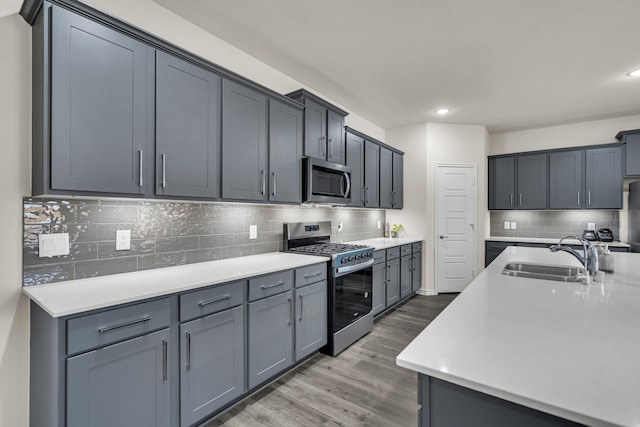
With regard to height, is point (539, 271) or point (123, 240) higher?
point (123, 240)

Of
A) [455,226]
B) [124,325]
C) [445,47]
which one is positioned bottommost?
[124,325]

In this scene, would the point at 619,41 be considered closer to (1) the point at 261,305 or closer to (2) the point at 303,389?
(1) the point at 261,305

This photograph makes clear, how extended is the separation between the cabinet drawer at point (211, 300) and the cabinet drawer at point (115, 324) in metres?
0.10

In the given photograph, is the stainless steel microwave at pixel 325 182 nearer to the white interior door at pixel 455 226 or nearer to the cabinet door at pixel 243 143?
the cabinet door at pixel 243 143

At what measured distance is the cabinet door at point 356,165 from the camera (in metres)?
3.74

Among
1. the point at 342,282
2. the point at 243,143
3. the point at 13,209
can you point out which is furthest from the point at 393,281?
the point at 13,209

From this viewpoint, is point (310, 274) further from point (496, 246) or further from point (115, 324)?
point (496, 246)

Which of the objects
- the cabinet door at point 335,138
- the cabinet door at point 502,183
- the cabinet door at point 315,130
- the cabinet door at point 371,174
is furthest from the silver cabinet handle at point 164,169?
the cabinet door at point 502,183

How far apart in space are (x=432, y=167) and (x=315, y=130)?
8.57 ft

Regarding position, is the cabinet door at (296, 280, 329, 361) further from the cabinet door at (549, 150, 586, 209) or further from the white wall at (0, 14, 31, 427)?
the cabinet door at (549, 150, 586, 209)

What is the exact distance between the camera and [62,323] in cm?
127

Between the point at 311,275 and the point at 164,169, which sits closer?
the point at 164,169

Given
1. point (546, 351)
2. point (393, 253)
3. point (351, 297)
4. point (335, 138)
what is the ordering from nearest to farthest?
point (546, 351)
point (351, 297)
point (335, 138)
point (393, 253)

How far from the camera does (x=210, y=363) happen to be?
181 cm
